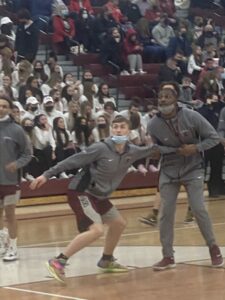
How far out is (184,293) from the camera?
9844mm

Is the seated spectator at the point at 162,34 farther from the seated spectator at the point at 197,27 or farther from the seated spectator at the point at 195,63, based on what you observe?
the seated spectator at the point at 197,27

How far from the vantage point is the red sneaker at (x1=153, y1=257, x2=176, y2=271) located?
36.6ft

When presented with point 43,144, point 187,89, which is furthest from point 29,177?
point 187,89

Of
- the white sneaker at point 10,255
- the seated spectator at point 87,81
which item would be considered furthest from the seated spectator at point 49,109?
the white sneaker at point 10,255

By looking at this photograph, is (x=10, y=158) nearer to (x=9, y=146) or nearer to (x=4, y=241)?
(x=9, y=146)

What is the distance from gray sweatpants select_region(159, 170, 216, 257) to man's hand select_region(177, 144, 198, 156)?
0.30 meters

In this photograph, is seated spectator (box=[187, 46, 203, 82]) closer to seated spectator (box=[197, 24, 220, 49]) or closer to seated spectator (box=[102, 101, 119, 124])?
seated spectator (box=[197, 24, 220, 49])

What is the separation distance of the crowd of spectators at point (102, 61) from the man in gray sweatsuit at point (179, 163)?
247 inches

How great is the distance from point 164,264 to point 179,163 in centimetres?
112

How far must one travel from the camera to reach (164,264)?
11.2 m

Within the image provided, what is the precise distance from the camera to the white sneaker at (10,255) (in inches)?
479

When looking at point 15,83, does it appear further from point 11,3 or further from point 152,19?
point 152,19

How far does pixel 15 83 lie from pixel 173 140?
9.96 meters

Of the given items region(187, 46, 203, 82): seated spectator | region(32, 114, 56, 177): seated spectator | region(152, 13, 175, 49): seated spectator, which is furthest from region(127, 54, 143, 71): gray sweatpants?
region(32, 114, 56, 177): seated spectator
